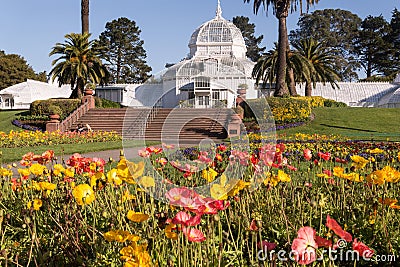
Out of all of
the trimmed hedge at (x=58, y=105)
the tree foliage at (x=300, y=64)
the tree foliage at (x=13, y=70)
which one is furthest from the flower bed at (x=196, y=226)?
the tree foliage at (x=13, y=70)

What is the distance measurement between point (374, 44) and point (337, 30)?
8.33 meters

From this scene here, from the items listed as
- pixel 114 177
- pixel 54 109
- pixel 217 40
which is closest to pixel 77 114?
pixel 54 109

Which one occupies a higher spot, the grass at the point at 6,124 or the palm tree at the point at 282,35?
the palm tree at the point at 282,35

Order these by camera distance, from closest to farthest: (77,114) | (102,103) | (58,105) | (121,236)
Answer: (121,236) < (77,114) < (58,105) < (102,103)

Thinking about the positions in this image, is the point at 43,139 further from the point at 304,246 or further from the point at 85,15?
the point at 85,15

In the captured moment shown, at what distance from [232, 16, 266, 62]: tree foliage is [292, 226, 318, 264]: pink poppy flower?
61.6 metres

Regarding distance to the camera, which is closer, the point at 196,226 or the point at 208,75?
the point at 196,226

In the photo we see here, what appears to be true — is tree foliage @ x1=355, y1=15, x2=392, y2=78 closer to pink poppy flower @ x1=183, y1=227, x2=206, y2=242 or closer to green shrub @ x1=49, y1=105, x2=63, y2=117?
green shrub @ x1=49, y1=105, x2=63, y2=117

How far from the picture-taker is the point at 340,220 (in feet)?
10.3

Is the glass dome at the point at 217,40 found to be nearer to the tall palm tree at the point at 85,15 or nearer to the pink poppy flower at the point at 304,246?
the tall palm tree at the point at 85,15

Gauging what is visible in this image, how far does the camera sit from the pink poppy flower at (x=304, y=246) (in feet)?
4.41

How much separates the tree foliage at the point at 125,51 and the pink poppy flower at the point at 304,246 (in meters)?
54.5

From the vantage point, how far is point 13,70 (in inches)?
1998

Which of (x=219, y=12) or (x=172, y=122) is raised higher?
(x=219, y=12)
